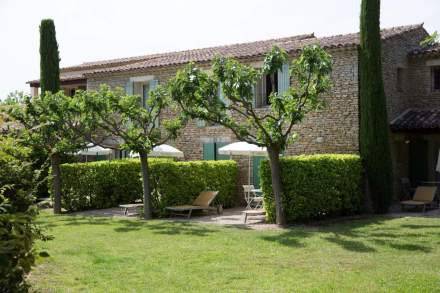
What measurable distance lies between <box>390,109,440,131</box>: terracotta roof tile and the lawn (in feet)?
16.1

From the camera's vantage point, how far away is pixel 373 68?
1622 cm

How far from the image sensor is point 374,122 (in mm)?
16266

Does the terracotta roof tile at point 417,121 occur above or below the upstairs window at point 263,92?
below

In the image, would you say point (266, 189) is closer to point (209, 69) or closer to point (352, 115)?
point (352, 115)

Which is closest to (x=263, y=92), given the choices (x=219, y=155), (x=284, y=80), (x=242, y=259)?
(x=284, y=80)

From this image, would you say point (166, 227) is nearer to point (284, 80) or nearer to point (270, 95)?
point (270, 95)

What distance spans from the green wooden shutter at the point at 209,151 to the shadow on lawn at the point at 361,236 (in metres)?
7.10

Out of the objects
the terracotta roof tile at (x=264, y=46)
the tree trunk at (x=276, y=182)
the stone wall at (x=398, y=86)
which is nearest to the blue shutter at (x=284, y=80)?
the terracotta roof tile at (x=264, y=46)

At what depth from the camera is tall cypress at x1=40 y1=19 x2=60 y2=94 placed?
21994 mm

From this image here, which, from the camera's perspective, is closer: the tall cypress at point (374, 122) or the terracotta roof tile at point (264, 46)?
the tall cypress at point (374, 122)

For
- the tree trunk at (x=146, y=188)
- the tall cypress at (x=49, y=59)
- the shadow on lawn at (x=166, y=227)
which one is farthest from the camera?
the tall cypress at (x=49, y=59)

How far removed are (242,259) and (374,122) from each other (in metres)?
8.61

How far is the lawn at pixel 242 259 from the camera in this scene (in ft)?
24.5

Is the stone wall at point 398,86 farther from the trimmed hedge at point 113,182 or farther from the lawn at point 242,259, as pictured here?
the trimmed hedge at point 113,182
